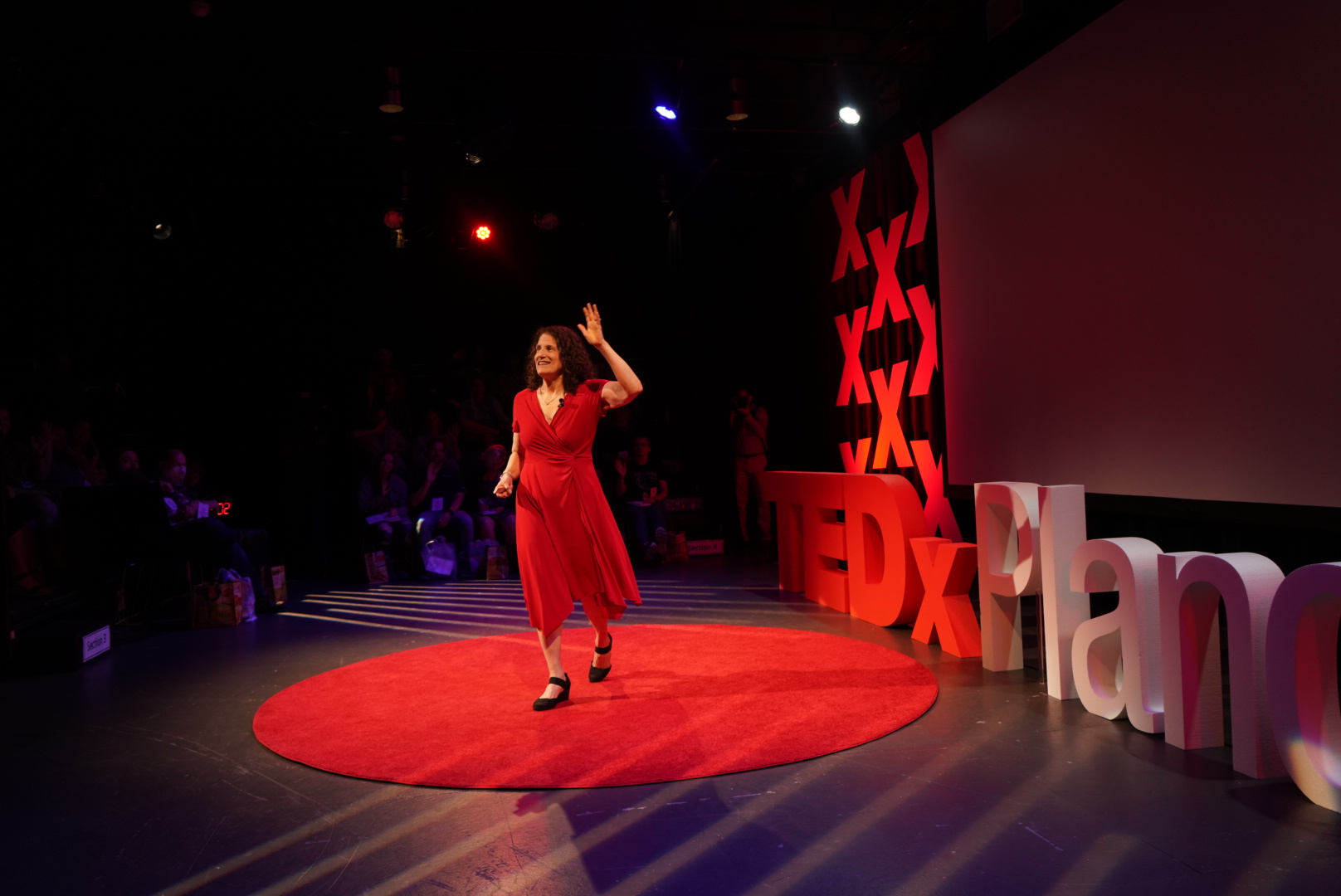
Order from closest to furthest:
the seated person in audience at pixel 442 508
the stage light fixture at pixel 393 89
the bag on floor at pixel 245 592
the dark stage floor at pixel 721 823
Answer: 1. the dark stage floor at pixel 721 823
2. the bag on floor at pixel 245 592
3. the stage light fixture at pixel 393 89
4. the seated person in audience at pixel 442 508

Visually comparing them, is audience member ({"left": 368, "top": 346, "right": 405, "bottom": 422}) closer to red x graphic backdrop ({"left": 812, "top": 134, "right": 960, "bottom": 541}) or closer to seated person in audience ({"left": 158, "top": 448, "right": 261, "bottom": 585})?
seated person in audience ({"left": 158, "top": 448, "right": 261, "bottom": 585})

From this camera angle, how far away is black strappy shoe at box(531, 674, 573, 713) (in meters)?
3.64

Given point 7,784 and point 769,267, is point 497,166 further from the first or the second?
point 7,784

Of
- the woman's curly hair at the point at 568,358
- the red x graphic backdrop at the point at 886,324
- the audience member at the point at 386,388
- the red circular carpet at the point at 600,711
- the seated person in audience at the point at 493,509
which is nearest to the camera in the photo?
the red circular carpet at the point at 600,711

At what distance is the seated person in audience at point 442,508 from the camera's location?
7.98 m

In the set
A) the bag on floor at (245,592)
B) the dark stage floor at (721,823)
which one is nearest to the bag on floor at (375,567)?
the bag on floor at (245,592)

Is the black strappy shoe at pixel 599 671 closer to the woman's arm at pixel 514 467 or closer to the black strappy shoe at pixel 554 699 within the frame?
the black strappy shoe at pixel 554 699

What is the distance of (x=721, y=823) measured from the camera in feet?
8.01

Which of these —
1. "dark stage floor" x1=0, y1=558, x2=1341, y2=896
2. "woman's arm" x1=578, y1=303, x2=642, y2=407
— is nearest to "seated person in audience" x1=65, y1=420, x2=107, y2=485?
"dark stage floor" x1=0, y1=558, x2=1341, y2=896

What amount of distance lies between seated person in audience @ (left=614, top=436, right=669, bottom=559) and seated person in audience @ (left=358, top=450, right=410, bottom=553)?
216 cm

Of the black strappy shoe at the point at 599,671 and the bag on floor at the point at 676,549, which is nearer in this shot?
the black strappy shoe at the point at 599,671

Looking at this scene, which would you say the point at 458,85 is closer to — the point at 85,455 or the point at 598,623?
the point at 85,455

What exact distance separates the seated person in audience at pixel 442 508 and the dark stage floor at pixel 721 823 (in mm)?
4307

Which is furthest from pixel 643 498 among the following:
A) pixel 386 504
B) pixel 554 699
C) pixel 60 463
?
pixel 554 699
